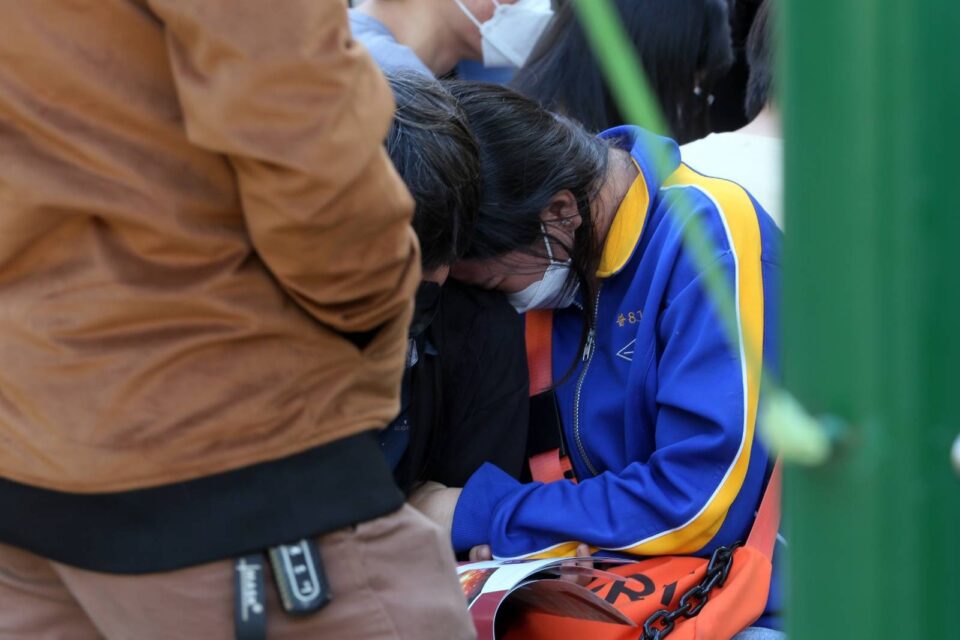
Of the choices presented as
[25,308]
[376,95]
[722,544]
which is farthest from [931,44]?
[722,544]

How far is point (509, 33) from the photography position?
3021 mm

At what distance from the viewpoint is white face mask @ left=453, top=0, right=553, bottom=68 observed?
301cm

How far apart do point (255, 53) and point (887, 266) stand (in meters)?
0.57

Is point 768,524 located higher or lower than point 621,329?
lower

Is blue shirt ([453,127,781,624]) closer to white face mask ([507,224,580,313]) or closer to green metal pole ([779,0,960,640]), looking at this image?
white face mask ([507,224,580,313])

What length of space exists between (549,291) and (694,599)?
542 mm

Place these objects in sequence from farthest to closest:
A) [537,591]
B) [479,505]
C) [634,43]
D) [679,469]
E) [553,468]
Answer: [634,43], [553,468], [479,505], [679,469], [537,591]

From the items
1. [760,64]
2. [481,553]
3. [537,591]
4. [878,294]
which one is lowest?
[481,553]

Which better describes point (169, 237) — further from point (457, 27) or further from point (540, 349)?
point (457, 27)

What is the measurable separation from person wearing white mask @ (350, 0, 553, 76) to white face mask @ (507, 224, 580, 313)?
93 cm

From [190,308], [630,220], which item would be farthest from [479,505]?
[190,308]

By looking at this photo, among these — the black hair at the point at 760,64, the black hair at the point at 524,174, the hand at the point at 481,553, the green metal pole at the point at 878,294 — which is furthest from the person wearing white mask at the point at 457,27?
the green metal pole at the point at 878,294

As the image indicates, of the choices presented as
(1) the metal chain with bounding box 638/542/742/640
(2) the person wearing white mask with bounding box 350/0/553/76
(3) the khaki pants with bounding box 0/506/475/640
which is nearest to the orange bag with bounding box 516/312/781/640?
(1) the metal chain with bounding box 638/542/742/640

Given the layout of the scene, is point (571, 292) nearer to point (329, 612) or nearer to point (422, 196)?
point (422, 196)
